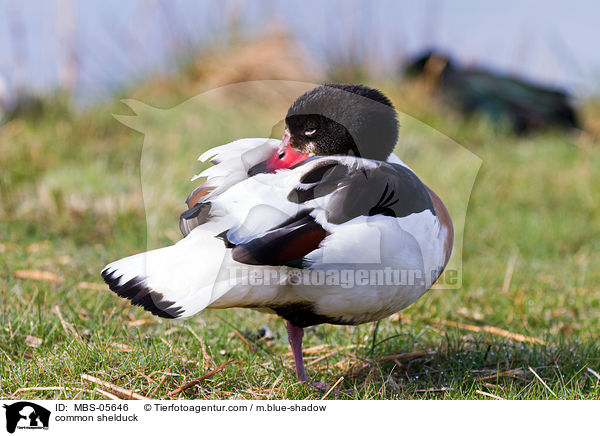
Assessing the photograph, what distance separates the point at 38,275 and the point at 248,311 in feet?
3.98

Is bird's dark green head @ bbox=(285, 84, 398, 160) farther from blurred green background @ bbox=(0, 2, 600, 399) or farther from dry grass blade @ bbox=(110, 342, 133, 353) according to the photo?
dry grass blade @ bbox=(110, 342, 133, 353)

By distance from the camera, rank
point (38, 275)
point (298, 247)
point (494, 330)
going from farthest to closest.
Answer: point (38, 275), point (494, 330), point (298, 247)

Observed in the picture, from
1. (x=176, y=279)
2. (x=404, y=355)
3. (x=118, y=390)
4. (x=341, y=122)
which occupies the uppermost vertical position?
(x=341, y=122)

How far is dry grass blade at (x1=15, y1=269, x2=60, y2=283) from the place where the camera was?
3.62 meters

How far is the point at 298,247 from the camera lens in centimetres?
197

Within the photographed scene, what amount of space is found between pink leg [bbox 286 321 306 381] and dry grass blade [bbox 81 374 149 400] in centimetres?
60

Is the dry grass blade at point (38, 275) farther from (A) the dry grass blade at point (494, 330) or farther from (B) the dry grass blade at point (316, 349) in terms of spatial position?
(A) the dry grass blade at point (494, 330)

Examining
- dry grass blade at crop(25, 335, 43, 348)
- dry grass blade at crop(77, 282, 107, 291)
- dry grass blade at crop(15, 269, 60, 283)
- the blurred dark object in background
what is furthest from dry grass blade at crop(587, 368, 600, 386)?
the blurred dark object in background

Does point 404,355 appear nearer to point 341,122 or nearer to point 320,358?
point 320,358

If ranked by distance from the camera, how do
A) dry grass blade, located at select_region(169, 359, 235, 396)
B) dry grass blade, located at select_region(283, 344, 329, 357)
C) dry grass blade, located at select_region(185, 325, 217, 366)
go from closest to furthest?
dry grass blade, located at select_region(169, 359, 235, 396) → dry grass blade, located at select_region(185, 325, 217, 366) → dry grass blade, located at select_region(283, 344, 329, 357)

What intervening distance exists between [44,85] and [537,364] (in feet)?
21.8

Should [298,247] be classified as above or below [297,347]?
above
